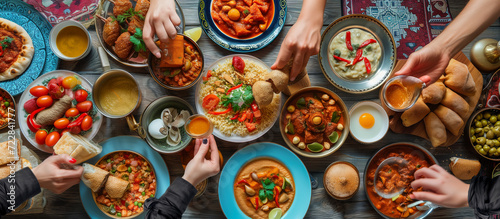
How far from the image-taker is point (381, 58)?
2836mm

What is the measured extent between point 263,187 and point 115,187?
128 centimetres

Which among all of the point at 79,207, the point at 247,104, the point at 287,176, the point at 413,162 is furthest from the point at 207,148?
the point at 413,162

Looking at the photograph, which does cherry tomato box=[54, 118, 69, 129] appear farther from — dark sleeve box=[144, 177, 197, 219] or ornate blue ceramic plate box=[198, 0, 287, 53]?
ornate blue ceramic plate box=[198, 0, 287, 53]

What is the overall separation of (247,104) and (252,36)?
0.67 meters

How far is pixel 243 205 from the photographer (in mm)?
2686

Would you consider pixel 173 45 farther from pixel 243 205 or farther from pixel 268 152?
pixel 243 205

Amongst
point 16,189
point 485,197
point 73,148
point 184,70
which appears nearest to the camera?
point 485,197

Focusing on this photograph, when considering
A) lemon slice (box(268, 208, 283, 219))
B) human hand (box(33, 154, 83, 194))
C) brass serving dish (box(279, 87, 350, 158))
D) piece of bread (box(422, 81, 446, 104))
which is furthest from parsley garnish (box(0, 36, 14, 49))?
piece of bread (box(422, 81, 446, 104))

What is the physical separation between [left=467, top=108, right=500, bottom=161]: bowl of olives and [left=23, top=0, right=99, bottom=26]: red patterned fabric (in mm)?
3701

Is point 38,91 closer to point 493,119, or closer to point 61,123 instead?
point 61,123

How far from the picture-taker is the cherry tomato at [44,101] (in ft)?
8.27

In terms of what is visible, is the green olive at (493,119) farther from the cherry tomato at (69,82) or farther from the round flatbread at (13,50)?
the round flatbread at (13,50)

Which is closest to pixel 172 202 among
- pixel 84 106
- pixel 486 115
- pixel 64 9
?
pixel 84 106

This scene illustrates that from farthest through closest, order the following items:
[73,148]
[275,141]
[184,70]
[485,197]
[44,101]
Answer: [275,141] < [184,70] < [44,101] < [73,148] < [485,197]
